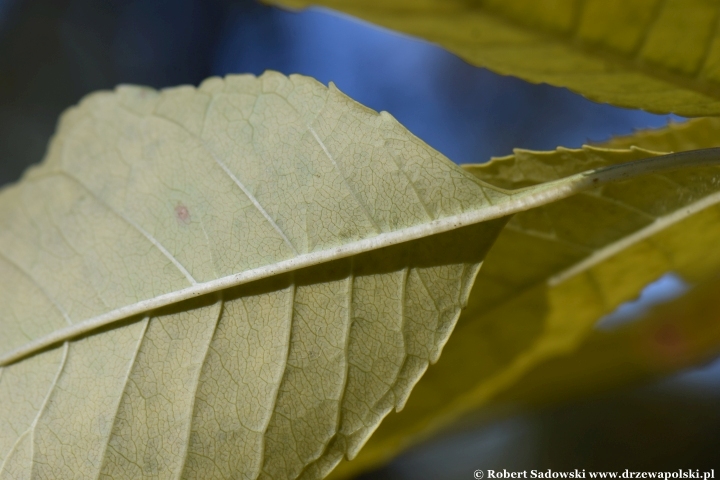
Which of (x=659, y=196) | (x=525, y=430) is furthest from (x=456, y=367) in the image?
(x=525, y=430)

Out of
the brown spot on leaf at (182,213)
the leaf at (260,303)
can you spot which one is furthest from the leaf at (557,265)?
the brown spot on leaf at (182,213)

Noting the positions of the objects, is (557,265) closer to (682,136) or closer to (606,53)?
(682,136)

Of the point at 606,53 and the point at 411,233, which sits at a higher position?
the point at 606,53

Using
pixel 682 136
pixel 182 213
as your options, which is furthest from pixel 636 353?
pixel 182 213

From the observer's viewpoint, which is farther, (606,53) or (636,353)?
(636,353)

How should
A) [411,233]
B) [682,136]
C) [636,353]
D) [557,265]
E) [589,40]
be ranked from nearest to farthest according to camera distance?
[589,40], [411,233], [682,136], [557,265], [636,353]

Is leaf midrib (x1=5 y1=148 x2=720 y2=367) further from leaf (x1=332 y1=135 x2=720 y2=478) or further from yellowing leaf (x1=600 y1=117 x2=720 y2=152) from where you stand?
yellowing leaf (x1=600 y1=117 x2=720 y2=152)

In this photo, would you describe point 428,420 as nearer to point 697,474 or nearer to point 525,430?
point 697,474
